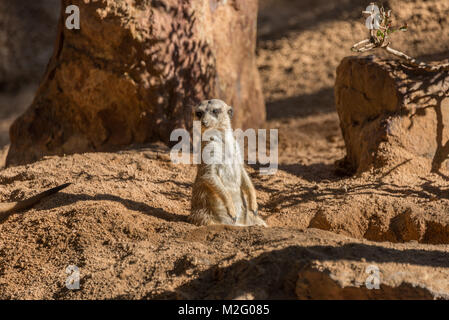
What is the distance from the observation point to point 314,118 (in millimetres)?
8641

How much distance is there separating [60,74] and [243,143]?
2.11 m

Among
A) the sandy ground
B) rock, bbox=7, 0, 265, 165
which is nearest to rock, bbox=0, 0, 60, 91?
rock, bbox=7, 0, 265, 165

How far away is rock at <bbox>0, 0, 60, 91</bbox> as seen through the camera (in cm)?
1204

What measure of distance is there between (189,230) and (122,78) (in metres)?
2.56

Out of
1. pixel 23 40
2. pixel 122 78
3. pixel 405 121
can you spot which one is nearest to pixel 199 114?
pixel 122 78

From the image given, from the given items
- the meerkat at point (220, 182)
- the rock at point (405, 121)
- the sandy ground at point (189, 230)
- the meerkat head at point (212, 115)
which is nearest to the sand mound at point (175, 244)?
the sandy ground at point (189, 230)

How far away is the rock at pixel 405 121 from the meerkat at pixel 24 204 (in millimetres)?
2678

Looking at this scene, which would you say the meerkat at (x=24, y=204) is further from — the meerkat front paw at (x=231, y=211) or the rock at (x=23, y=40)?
the rock at (x=23, y=40)

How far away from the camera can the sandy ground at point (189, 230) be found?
3.19m

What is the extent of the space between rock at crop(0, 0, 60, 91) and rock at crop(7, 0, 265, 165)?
599cm

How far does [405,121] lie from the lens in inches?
213
